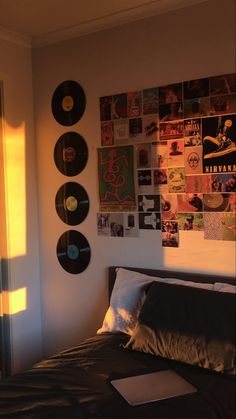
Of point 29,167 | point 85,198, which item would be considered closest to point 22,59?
point 29,167

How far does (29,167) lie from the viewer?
125 inches

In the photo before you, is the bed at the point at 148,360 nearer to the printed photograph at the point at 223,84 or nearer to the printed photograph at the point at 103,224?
the printed photograph at the point at 103,224

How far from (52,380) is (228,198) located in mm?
1271

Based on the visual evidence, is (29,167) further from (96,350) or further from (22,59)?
(96,350)

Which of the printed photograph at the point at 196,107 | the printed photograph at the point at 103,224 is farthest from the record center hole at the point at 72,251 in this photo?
the printed photograph at the point at 196,107

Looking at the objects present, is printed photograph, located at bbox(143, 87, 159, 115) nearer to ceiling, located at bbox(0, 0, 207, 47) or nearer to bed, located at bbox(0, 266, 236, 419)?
ceiling, located at bbox(0, 0, 207, 47)

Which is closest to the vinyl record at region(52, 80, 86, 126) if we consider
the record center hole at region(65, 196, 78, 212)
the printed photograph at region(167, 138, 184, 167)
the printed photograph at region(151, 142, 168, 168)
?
the record center hole at region(65, 196, 78, 212)

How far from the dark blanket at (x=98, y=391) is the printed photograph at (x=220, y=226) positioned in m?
0.72

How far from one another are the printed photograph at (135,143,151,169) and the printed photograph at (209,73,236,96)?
0.50 meters

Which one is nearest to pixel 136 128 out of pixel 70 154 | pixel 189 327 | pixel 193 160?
pixel 193 160

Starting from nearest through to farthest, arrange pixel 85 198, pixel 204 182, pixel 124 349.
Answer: pixel 124 349
pixel 204 182
pixel 85 198

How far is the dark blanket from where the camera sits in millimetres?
1684

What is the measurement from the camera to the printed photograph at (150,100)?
260 centimetres

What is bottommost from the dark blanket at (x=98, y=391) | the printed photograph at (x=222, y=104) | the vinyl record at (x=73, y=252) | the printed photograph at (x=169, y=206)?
the dark blanket at (x=98, y=391)
